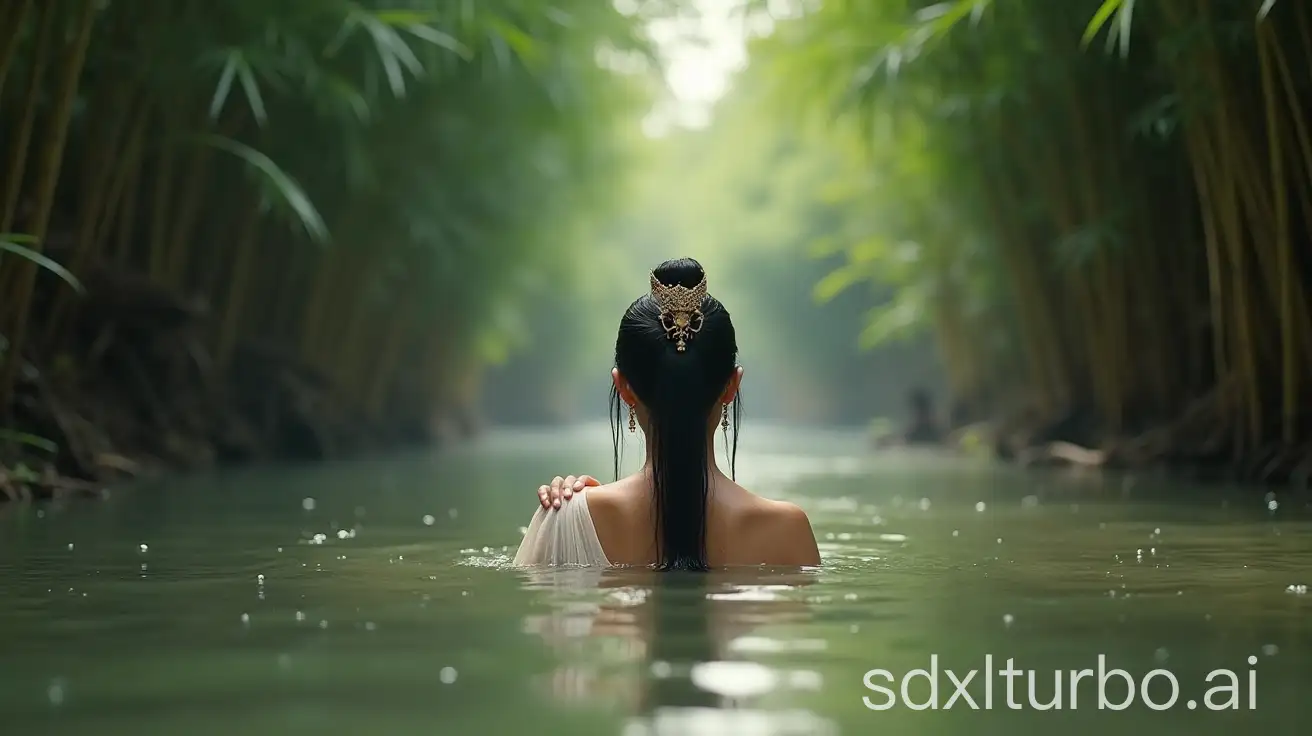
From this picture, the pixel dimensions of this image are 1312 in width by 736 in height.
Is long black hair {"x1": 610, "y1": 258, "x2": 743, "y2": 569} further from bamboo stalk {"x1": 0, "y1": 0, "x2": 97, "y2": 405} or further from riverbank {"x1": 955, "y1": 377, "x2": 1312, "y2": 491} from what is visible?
riverbank {"x1": 955, "y1": 377, "x2": 1312, "y2": 491}

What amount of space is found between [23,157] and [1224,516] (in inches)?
253

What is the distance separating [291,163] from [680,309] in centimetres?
1257

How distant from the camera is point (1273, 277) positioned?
11.2 m

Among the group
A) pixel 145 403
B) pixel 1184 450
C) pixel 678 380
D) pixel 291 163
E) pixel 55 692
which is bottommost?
pixel 55 692

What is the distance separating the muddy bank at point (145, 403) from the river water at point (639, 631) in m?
2.72

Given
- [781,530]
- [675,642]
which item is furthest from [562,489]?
[675,642]

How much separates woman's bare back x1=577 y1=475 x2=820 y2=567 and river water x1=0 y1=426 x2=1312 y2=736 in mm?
100

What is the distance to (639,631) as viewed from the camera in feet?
14.5

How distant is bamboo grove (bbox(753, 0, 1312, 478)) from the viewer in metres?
10.9

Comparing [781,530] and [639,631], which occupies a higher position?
[781,530]

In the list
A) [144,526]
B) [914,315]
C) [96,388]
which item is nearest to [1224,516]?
[144,526]

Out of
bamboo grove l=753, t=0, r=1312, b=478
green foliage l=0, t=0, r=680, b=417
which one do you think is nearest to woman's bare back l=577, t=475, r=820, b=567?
bamboo grove l=753, t=0, r=1312, b=478

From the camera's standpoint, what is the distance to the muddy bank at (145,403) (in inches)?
447

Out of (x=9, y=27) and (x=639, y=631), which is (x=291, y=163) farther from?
(x=639, y=631)
